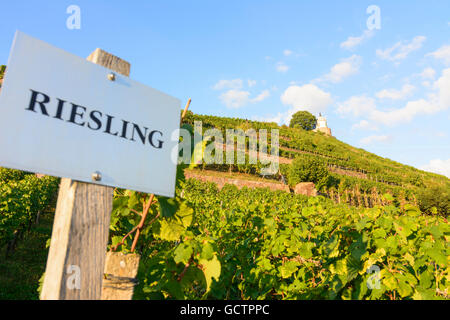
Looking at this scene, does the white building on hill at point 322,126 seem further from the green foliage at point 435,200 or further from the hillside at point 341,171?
the green foliage at point 435,200

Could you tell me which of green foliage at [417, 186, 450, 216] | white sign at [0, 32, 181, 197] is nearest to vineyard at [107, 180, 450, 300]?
white sign at [0, 32, 181, 197]

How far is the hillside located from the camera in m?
30.5

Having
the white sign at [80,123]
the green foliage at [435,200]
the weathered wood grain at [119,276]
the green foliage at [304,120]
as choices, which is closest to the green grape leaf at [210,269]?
the weathered wood grain at [119,276]

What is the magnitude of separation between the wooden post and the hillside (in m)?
26.7

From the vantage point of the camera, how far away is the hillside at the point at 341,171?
99.9 ft

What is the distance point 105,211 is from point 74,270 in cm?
21

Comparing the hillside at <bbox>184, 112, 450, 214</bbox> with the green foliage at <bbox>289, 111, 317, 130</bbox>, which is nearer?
the hillside at <bbox>184, 112, 450, 214</bbox>

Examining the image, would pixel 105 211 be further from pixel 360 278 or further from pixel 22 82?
pixel 360 278

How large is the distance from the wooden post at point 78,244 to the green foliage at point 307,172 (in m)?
29.0

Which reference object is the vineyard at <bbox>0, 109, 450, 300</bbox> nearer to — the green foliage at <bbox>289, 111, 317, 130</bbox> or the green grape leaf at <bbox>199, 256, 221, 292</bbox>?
the green grape leaf at <bbox>199, 256, 221, 292</bbox>

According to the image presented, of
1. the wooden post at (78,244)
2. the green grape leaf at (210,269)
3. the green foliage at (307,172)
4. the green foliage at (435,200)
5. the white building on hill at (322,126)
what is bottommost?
the green grape leaf at (210,269)

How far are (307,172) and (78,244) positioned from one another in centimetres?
2916

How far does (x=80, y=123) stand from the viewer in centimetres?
94

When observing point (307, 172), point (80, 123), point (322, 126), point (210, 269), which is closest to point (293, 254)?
point (210, 269)
